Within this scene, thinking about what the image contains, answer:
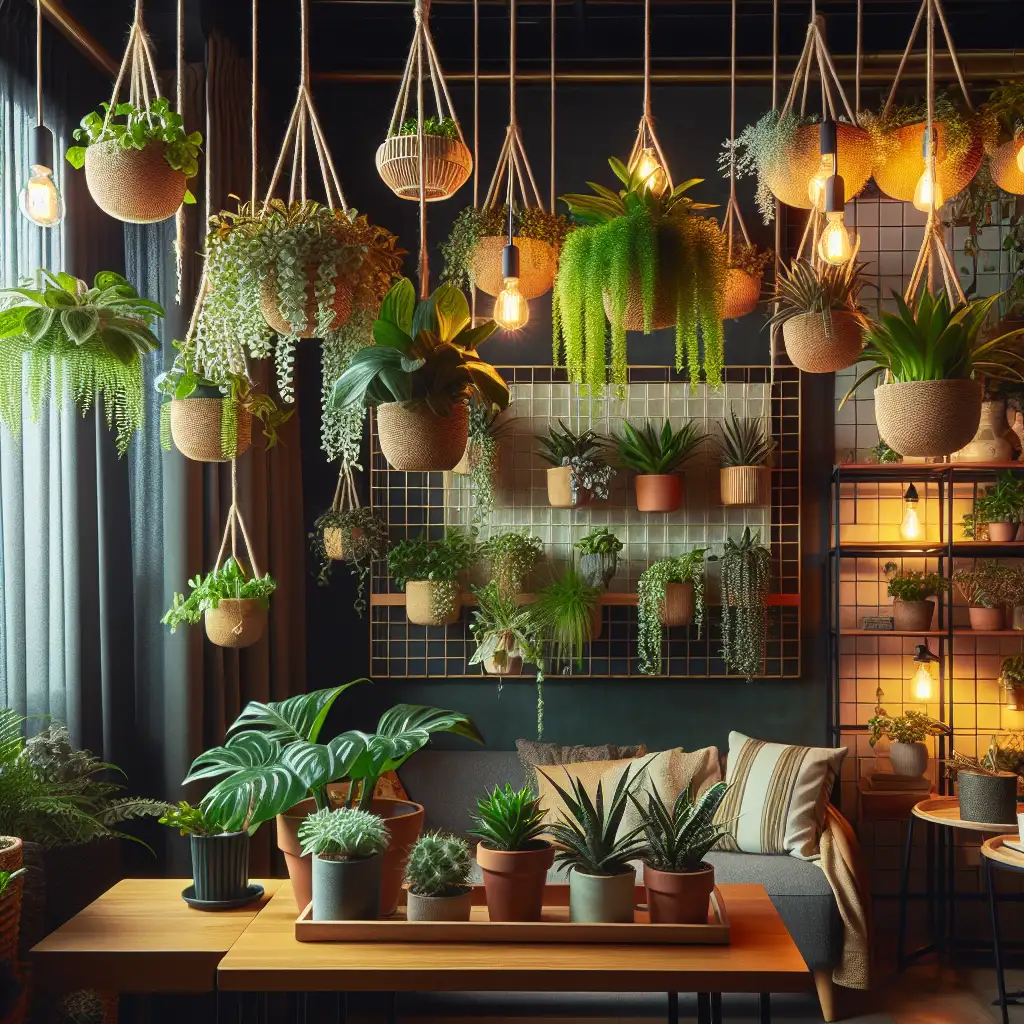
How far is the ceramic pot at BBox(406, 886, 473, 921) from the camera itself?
238 centimetres

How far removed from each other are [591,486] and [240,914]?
2642 mm

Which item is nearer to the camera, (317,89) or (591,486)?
(591,486)

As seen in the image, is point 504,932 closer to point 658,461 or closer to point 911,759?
point 658,461

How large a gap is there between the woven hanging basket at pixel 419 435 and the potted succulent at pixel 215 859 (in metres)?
0.94

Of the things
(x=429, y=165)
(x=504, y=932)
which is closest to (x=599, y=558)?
(x=429, y=165)

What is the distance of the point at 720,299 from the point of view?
2812 mm

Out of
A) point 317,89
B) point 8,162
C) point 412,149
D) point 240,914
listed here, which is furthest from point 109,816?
point 317,89

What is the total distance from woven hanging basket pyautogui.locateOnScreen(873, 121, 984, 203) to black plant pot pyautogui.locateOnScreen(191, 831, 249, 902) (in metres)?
2.62

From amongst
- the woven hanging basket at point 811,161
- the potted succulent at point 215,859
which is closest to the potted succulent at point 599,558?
the woven hanging basket at point 811,161

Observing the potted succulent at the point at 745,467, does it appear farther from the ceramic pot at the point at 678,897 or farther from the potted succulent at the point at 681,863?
the ceramic pot at the point at 678,897

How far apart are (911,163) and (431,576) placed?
8.13 ft

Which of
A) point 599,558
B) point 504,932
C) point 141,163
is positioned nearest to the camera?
point 504,932

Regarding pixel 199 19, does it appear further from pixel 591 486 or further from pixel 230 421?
pixel 591 486

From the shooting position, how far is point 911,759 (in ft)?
15.6
